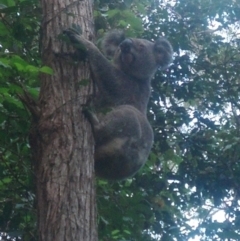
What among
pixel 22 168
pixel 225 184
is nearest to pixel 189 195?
pixel 225 184

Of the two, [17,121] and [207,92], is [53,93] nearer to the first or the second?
[17,121]

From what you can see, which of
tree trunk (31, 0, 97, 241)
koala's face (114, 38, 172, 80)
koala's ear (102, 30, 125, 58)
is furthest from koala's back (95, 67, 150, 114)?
tree trunk (31, 0, 97, 241)

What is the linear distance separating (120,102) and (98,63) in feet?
1.88

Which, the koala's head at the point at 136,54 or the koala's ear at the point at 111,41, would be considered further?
the koala's head at the point at 136,54

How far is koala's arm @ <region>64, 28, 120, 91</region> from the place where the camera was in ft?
13.7

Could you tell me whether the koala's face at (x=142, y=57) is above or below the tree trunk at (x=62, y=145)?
above

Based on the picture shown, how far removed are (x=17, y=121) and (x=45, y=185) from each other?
1.98 feet

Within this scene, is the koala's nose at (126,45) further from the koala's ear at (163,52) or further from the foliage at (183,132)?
the koala's ear at (163,52)

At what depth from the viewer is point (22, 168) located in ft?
14.5

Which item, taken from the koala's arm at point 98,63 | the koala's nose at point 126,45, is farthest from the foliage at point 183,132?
the koala's arm at point 98,63

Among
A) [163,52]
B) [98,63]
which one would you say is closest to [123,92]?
[98,63]

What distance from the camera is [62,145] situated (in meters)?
3.66

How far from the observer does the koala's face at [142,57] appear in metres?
5.87

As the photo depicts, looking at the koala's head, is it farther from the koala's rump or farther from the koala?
the koala's rump
